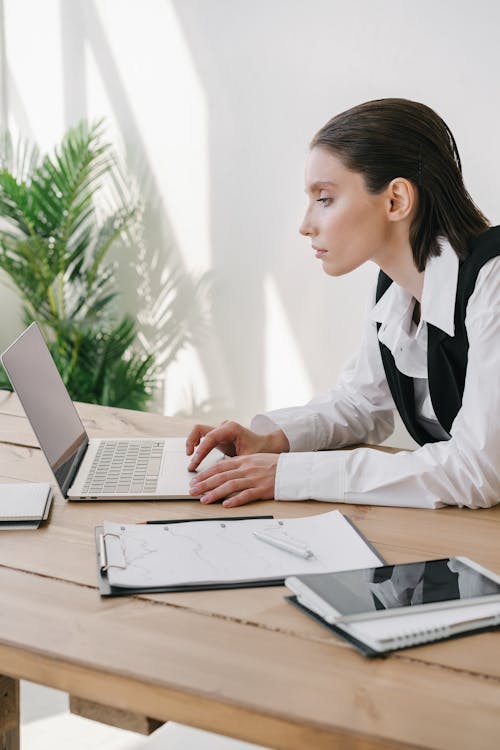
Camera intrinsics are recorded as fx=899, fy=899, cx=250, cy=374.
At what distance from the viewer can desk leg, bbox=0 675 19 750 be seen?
1389 millimetres

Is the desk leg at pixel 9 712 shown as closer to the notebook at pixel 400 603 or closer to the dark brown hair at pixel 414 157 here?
the notebook at pixel 400 603

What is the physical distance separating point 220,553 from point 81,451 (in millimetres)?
506

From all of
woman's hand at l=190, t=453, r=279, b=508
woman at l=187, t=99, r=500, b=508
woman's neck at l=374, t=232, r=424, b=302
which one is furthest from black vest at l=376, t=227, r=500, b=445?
woman's hand at l=190, t=453, r=279, b=508

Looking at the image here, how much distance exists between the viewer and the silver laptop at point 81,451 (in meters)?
1.40

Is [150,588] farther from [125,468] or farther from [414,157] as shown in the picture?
[414,157]

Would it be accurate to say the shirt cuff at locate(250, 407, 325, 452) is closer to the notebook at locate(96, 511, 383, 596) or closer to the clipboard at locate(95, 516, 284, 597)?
the notebook at locate(96, 511, 383, 596)

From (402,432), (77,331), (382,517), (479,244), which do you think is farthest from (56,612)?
(77,331)

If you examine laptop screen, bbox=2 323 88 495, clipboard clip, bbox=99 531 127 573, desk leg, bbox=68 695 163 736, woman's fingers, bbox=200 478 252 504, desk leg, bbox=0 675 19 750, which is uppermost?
laptop screen, bbox=2 323 88 495

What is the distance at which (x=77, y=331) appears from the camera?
3.48 metres

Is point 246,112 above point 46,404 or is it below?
above

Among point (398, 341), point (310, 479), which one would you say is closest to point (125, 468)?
point (310, 479)

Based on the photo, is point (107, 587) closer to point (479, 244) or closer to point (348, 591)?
point (348, 591)

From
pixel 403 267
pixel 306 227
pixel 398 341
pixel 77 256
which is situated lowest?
pixel 398 341

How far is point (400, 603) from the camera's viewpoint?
39.6 inches
